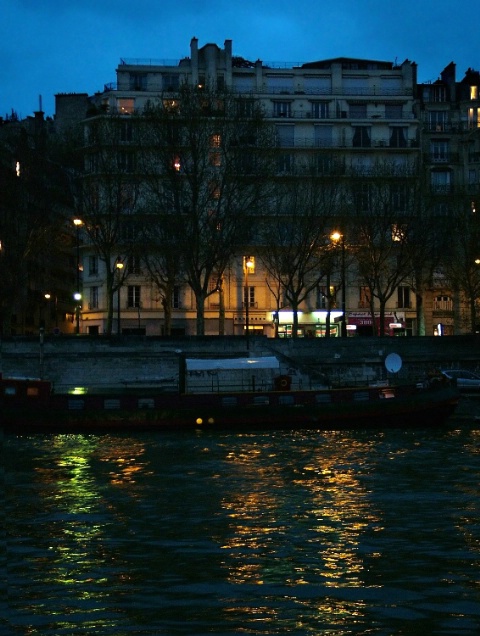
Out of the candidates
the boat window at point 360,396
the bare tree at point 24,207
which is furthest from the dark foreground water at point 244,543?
the bare tree at point 24,207

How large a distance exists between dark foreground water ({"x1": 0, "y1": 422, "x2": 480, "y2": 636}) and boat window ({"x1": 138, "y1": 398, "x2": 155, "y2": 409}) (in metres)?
7.76

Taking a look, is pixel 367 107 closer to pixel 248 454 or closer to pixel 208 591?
pixel 248 454

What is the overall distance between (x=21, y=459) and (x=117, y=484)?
18.8 feet

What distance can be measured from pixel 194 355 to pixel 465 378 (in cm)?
1204

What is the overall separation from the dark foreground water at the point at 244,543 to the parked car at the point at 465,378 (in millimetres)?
19343

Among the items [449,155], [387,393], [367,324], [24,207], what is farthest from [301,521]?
[449,155]

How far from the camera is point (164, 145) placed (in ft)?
177

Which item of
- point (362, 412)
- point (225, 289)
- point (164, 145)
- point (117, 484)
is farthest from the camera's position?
point (225, 289)

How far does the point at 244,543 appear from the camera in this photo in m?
16.5

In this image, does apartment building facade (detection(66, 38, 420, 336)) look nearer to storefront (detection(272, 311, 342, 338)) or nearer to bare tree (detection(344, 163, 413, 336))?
storefront (detection(272, 311, 342, 338))

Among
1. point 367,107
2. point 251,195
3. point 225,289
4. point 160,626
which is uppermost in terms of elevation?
point 367,107

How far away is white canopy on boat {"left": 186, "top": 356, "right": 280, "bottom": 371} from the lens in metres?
39.3

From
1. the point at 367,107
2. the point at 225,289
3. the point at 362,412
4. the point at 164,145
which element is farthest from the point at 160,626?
the point at 367,107

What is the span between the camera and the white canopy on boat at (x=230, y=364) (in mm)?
39312
